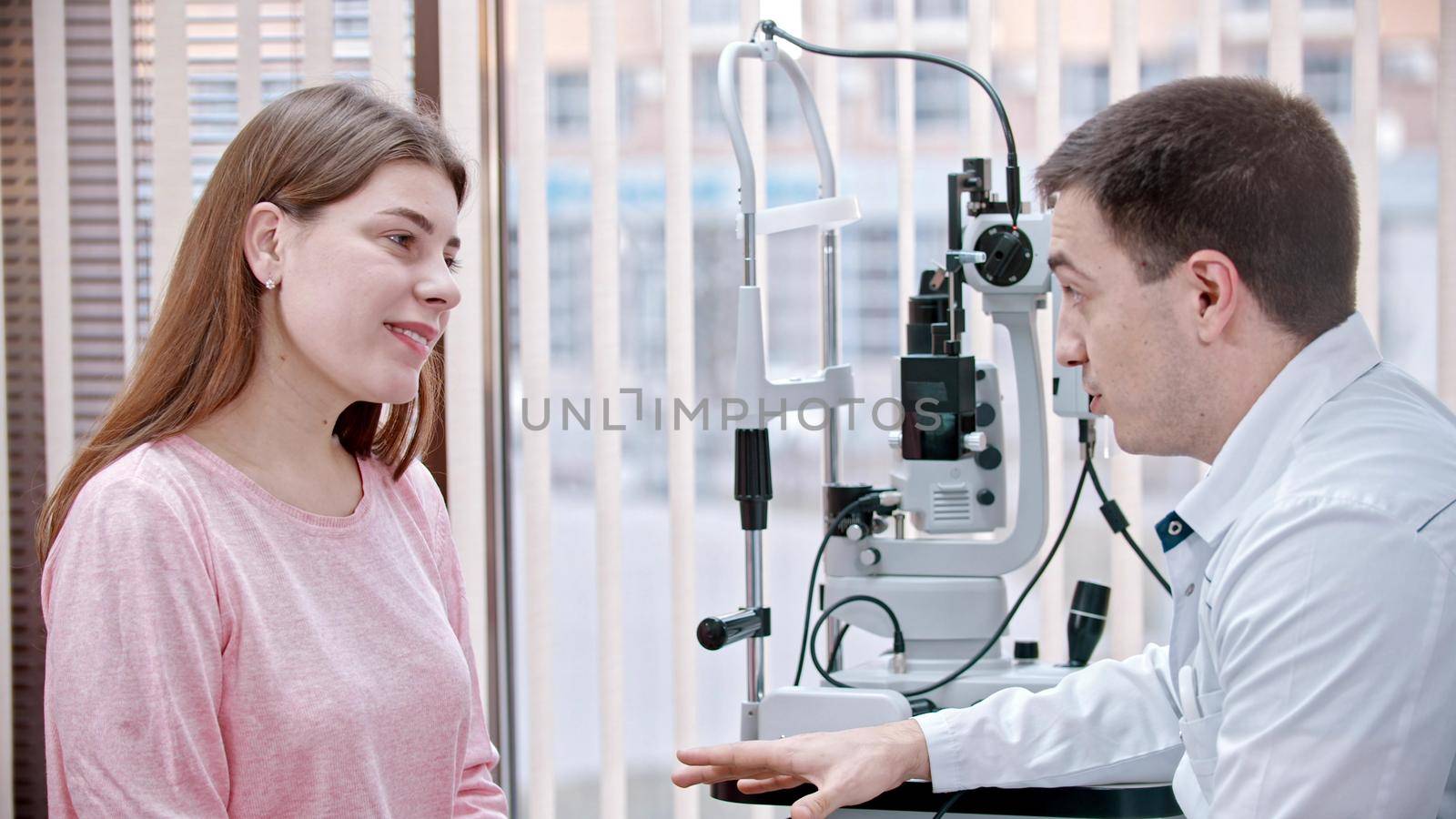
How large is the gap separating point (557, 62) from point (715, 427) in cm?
75

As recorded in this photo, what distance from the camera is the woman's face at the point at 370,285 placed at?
3.80 feet

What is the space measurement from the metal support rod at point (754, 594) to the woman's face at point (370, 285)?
1.66 ft

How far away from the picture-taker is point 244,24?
2271mm

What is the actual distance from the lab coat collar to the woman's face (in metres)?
0.79

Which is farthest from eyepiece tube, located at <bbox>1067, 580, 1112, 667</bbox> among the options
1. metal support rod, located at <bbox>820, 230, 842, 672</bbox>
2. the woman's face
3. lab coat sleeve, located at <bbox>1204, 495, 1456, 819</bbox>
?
the woman's face

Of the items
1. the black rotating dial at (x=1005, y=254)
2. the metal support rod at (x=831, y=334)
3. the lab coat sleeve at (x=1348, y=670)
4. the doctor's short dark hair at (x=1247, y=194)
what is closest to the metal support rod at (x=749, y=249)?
the metal support rod at (x=831, y=334)

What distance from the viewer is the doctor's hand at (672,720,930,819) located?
3.98 ft

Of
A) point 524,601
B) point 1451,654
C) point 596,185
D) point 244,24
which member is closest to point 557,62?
point 596,185

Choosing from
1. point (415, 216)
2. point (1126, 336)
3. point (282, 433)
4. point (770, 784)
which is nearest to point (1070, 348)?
A: point (1126, 336)

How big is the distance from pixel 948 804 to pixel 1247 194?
68 cm

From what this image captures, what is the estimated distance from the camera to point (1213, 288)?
1049 millimetres

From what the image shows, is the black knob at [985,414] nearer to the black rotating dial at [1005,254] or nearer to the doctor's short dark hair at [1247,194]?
the black rotating dial at [1005,254]

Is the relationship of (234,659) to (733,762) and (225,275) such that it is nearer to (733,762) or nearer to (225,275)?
(225,275)

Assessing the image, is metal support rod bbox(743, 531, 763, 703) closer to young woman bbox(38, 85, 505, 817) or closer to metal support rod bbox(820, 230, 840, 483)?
metal support rod bbox(820, 230, 840, 483)
